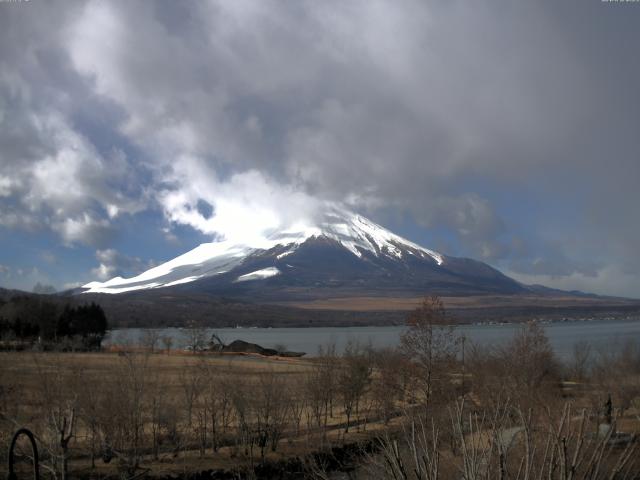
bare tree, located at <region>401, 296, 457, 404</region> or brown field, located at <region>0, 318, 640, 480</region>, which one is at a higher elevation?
bare tree, located at <region>401, 296, 457, 404</region>

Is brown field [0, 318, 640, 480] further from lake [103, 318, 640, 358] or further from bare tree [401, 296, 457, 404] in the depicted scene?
lake [103, 318, 640, 358]

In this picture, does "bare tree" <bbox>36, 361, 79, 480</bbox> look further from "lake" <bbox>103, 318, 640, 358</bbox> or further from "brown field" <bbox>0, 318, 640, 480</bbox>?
"lake" <bbox>103, 318, 640, 358</bbox>

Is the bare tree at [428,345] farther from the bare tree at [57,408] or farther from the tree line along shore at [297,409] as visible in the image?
the bare tree at [57,408]

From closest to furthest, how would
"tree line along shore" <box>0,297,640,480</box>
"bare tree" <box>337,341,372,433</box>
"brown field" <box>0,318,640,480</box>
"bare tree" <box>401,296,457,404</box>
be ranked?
"tree line along shore" <box>0,297,640,480</box> → "brown field" <box>0,318,640,480</box> → "bare tree" <box>401,296,457,404</box> → "bare tree" <box>337,341,372,433</box>

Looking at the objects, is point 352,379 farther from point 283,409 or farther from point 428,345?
point 428,345

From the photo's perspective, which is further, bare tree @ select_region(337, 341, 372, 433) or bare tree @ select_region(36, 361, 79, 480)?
bare tree @ select_region(337, 341, 372, 433)

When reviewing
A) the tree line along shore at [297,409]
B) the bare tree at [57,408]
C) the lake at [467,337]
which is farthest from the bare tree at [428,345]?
the bare tree at [57,408]

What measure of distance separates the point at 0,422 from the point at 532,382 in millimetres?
24671

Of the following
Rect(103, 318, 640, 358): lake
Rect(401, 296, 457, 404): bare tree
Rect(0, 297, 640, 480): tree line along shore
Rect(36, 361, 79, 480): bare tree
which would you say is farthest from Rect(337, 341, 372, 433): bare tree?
Rect(36, 361, 79, 480): bare tree

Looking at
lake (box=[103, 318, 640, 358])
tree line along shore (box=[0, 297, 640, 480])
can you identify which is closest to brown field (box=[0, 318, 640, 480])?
tree line along shore (box=[0, 297, 640, 480])

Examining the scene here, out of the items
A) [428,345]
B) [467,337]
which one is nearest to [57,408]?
[428,345]

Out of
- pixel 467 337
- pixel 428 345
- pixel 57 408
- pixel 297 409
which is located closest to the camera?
pixel 57 408

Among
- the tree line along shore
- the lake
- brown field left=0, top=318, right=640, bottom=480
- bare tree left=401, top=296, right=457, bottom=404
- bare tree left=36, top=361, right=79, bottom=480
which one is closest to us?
bare tree left=36, top=361, right=79, bottom=480

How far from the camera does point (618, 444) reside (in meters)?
23.1
